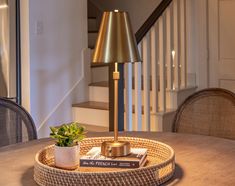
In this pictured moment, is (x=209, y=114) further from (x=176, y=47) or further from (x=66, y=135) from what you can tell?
(x=176, y=47)

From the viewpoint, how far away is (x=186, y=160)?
75.3 inches

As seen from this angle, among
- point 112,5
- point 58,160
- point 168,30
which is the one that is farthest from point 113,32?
point 112,5

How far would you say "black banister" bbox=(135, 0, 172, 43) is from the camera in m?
4.10

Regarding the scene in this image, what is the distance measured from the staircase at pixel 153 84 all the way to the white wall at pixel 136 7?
0.98 metres

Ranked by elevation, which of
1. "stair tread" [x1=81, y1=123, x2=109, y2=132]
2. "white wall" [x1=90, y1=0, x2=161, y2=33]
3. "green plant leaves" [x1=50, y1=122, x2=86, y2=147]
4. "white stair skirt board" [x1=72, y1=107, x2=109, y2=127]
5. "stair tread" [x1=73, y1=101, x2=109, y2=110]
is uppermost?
"white wall" [x1=90, y1=0, x2=161, y2=33]

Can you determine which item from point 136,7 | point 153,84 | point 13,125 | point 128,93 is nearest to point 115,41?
point 13,125

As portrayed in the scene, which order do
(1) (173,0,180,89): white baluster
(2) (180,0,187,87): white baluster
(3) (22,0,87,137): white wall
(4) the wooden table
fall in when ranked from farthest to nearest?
(2) (180,0,187,87): white baluster < (1) (173,0,180,89): white baluster < (3) (22,0,87,137): white wall < (4) the wooden table

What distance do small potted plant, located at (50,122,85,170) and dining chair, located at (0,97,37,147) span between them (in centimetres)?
75

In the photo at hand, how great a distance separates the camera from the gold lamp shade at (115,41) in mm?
1774

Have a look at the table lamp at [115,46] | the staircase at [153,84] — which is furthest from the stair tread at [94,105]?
the table lamp at [115,46]

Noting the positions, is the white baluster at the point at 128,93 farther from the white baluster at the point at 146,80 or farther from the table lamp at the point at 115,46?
the table lamp at the point at 115,46

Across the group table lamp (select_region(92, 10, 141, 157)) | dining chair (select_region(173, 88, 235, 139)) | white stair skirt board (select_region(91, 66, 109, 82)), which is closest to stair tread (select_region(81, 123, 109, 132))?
white stair skirt board (select_region(91, 66, 109, 82))

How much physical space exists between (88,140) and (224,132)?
811mm

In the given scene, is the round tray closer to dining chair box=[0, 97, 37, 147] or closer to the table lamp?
the table lamp
